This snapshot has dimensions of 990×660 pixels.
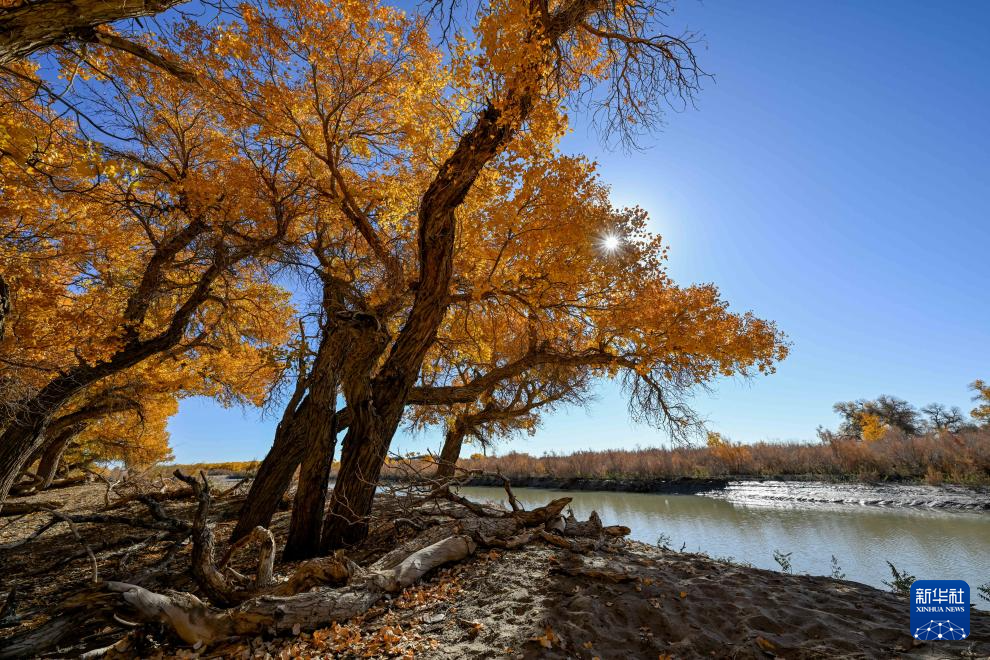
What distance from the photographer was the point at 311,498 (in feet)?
17.9

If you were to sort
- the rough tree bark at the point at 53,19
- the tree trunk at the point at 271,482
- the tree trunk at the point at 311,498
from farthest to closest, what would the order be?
the tree trunk at the point at 271,482 → the tree trunk at the point at 311,498 → the rough tree bark at the point at 53,19

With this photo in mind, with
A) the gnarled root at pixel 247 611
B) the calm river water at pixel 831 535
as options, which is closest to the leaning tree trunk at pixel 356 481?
the gnarled root at pixel 247 611

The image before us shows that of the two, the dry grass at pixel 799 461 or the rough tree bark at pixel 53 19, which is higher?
the rough tree bark at pixel 53 19

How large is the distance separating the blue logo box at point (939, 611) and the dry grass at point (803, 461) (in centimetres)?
742

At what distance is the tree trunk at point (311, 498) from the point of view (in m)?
5.34

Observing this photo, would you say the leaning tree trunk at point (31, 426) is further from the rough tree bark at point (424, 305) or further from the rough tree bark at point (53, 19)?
the rough tree bark at point (53, 19)

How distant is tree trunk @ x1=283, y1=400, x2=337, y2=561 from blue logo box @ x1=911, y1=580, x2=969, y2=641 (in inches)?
222

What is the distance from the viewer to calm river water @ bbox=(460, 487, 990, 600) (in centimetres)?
664

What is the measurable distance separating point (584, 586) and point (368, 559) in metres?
2.56

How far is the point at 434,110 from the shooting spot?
266 inches

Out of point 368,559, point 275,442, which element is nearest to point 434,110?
point 275,442

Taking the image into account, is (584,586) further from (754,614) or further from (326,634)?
(326,634)

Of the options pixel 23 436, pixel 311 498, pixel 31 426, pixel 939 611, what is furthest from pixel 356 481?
pixel 23 436

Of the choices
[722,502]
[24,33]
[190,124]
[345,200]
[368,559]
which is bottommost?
[722,502]
